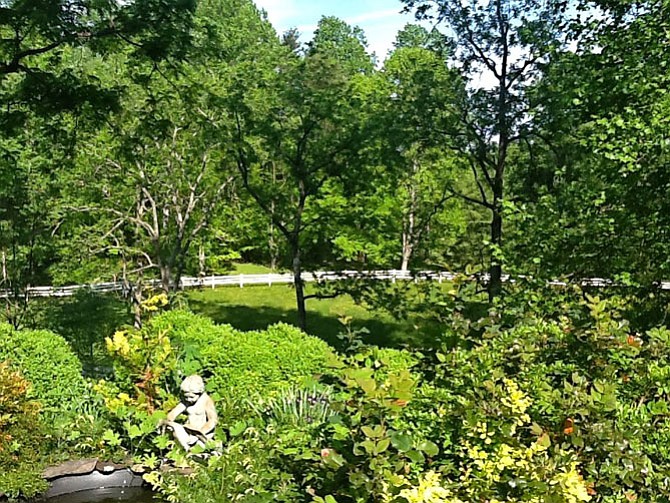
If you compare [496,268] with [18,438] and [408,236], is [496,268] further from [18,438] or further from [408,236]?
[408,236]

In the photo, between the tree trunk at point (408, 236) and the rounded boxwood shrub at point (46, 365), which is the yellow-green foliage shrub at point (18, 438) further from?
the tree trunk at point (408, 236)

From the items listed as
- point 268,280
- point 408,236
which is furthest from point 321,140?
point 268,280

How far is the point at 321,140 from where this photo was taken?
11.2 m

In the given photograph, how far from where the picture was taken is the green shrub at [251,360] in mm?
6723

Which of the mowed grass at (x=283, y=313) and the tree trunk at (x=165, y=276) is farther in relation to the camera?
the mowed grass at (x=283, y=313)

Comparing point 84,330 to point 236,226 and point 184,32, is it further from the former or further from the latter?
point 236,226

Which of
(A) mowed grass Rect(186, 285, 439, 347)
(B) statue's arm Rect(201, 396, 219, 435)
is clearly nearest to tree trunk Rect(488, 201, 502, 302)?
(B) statue's arm Rect(201, 396, 219, 435)

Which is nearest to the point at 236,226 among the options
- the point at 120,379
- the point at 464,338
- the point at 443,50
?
the point at 443,50

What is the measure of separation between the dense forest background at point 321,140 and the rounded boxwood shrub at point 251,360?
2.03 meters

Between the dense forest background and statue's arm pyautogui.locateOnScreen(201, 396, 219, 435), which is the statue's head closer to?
statue's arm pyautogui.locateOnScreen(201, 396, 219, 435)

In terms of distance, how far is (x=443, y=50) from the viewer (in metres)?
9.81

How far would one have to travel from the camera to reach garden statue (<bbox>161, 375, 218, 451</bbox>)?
5.70 m

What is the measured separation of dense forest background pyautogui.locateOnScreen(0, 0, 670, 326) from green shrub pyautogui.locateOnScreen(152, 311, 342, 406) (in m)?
2.04

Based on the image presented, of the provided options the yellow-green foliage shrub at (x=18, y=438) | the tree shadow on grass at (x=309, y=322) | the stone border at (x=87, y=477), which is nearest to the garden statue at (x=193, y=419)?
the stone border at (x=87, y=477)
